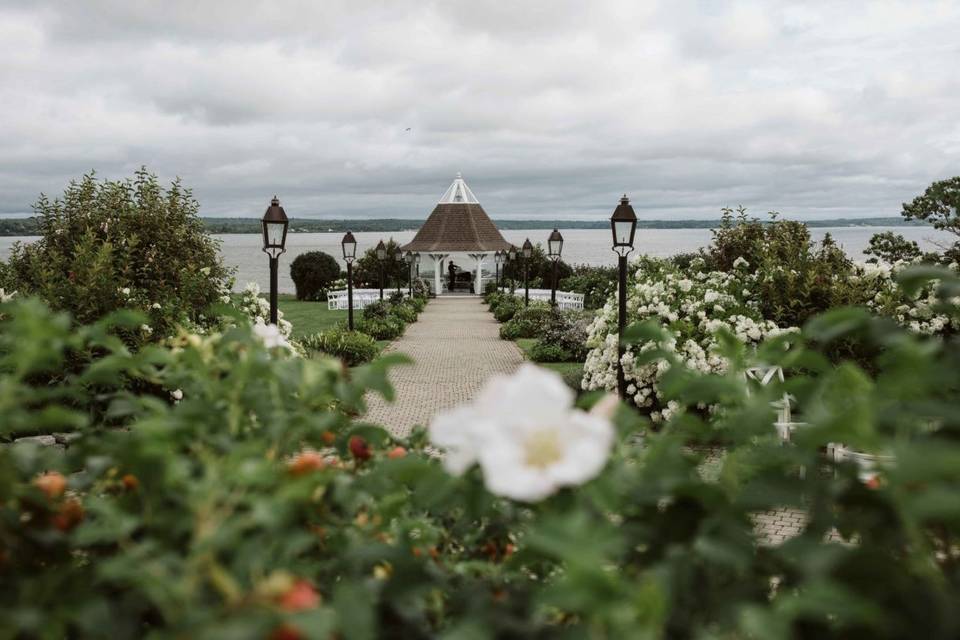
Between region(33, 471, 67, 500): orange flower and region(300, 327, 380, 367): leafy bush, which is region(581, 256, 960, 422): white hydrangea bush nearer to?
region(300, 327, 380, 367): leafy bush

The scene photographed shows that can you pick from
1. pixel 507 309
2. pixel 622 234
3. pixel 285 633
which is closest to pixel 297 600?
pixel 285 633

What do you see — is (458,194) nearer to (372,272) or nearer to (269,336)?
(372,272)

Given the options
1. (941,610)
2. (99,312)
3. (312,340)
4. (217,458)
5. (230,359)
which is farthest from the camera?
(312,340)

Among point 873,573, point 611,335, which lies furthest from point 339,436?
point 611,335

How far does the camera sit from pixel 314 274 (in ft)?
118

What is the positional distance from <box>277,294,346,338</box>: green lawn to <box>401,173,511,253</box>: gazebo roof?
6.80 m

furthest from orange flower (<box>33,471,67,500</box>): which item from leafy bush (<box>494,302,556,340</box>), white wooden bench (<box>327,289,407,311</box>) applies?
white wooden bench (<box>327,289,407,311</box>)

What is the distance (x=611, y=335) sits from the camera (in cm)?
964

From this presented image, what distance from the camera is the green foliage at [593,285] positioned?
2781 cm

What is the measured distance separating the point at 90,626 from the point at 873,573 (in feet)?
3.85

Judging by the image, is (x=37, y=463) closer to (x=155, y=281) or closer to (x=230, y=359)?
(x=230, y=359)

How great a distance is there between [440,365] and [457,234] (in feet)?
75.6

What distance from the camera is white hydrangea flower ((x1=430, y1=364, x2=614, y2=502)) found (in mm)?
1134

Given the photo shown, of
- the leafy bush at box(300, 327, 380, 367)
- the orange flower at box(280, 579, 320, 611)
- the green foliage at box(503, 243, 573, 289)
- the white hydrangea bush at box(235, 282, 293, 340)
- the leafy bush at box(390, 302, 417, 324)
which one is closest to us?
the orange flower at box(280, 579, 320, 611)
